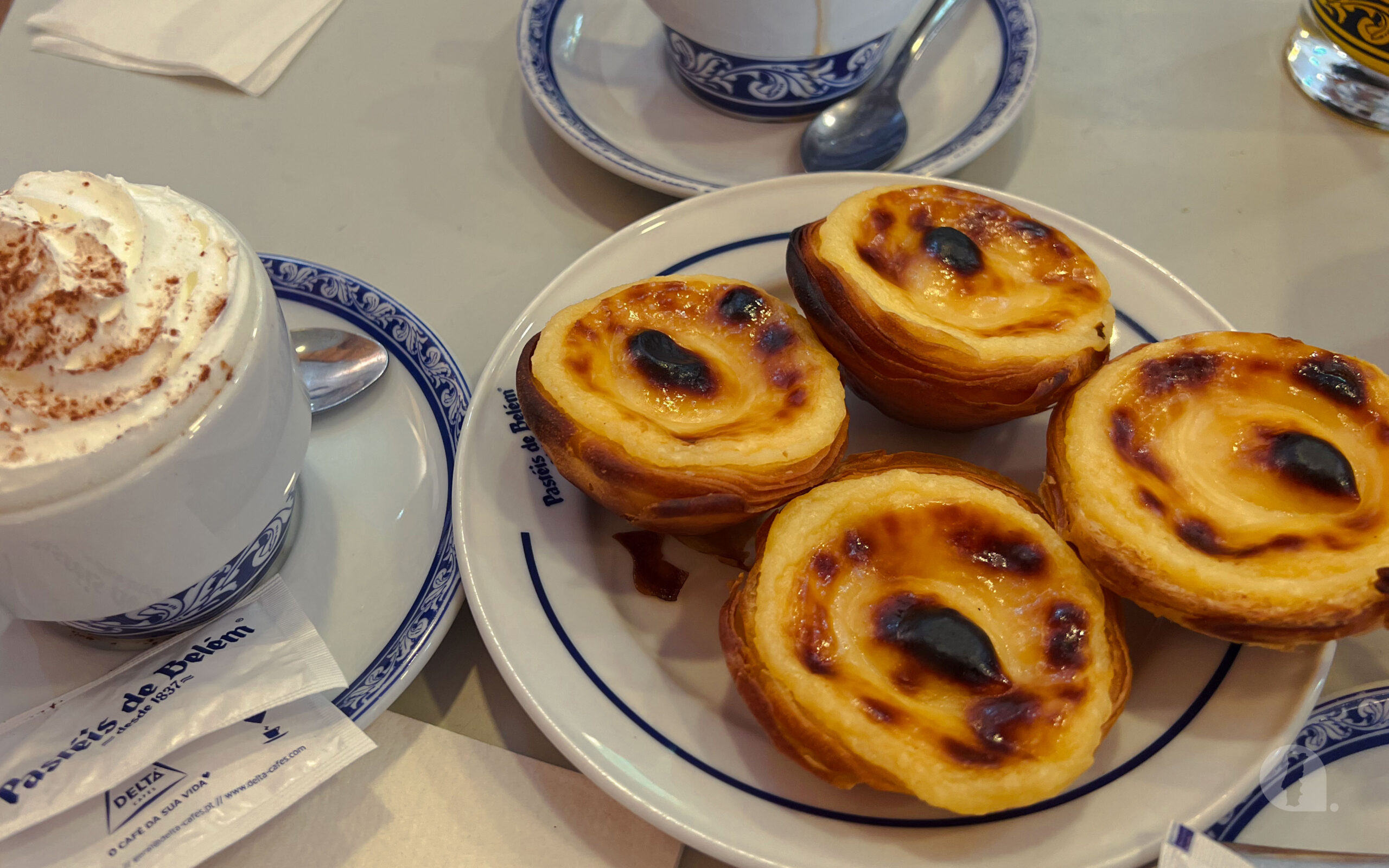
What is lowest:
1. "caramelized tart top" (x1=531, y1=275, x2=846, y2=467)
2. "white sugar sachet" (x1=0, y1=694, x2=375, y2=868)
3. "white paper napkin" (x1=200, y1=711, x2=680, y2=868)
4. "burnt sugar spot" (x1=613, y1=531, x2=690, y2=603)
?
"white paper napkin" (x1=200, y1=711, x2=680, y2=868)

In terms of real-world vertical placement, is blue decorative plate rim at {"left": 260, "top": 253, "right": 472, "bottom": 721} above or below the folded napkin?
below

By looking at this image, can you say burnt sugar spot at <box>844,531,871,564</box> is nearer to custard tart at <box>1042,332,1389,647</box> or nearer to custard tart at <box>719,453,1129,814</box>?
custard tart at <box>719,453,1129,814</box>

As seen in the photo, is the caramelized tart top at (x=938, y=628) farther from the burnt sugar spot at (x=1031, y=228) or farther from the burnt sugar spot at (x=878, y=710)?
the burnt sugar spot at (x=1031, y=228)

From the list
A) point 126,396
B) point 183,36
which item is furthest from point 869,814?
point 183,36

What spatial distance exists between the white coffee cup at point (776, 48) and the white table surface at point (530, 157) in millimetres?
249

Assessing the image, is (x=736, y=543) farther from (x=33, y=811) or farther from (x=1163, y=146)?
(x=1163, y=146)

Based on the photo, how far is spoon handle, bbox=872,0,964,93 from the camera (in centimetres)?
171

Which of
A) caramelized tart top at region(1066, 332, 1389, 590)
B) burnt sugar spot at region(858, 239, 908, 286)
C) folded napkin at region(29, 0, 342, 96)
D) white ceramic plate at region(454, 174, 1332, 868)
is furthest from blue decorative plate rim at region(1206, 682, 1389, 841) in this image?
folded napkin at region(29, 0, 342, 96)

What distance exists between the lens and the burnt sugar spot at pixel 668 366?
1.12m

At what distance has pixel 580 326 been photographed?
1.17m

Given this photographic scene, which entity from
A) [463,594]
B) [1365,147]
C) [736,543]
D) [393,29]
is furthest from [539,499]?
[1365,147]

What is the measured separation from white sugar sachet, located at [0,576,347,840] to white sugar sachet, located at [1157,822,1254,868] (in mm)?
861

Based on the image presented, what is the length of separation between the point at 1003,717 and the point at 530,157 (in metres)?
1.38

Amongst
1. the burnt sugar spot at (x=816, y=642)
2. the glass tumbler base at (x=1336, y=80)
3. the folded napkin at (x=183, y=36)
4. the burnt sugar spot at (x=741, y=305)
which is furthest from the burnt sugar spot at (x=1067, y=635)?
the folded napkin at (x=183, y=36)
